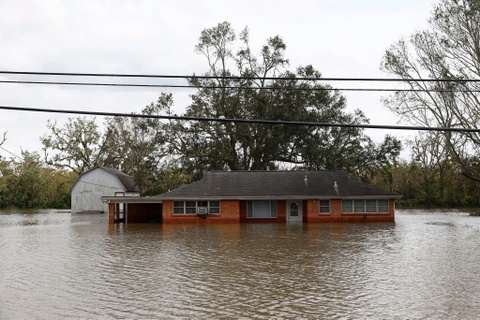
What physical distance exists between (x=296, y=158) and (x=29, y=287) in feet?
130

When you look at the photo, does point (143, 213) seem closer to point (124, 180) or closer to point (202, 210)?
point (202, 210)

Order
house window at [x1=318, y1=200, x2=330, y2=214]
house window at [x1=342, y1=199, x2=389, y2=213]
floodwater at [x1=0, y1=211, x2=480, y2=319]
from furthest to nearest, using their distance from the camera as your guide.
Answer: house window at [x1=318, y1=200, x2=330, y2=214]
house window at [x1=342, y1=199, x2=389, y2=213]
floodwater at [x1=0, y1=211, x2=480, y2=319]

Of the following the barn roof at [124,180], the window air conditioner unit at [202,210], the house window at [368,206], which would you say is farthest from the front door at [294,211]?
the barn roof at [124,180]

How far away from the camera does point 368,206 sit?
36.1 metres

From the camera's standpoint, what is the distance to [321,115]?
1940 inches

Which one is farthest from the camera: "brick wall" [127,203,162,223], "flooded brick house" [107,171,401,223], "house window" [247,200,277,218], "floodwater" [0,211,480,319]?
"brick wall" [127,203,162,223]

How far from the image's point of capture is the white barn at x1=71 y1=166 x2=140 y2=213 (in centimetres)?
5188

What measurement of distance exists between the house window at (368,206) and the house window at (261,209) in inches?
202

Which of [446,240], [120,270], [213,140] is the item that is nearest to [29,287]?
[120,270]

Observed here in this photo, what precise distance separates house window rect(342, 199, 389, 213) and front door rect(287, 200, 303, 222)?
3231 millimetres

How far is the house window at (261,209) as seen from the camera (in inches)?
1465

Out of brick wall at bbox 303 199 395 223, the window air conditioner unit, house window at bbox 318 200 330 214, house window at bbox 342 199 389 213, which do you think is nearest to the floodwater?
the window air conditioner unit

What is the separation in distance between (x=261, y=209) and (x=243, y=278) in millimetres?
Answer: 23653

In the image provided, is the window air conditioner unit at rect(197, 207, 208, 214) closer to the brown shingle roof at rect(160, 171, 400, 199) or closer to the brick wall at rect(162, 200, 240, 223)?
the brick wall at rect(162, 200, 240, 223)
